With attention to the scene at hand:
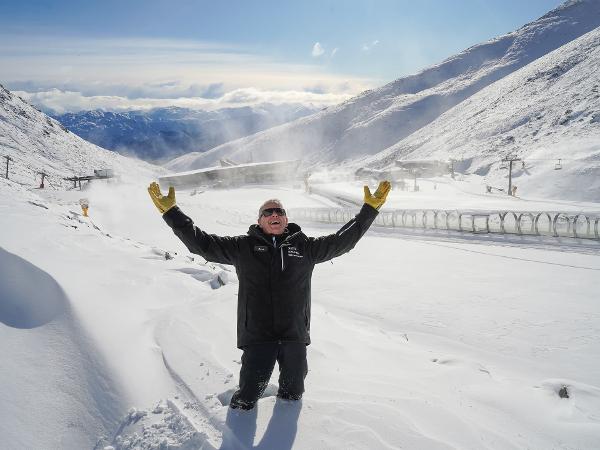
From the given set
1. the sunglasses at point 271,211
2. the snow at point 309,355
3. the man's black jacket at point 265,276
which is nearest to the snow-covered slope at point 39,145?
the snow at point 309,355

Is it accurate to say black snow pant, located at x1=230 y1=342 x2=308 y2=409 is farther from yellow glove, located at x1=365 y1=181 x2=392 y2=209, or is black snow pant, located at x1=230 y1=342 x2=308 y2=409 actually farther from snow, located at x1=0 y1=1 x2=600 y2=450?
yellow glove, located at x1=365 y1=181 x2=392 y2=209

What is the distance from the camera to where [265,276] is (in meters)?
3.69

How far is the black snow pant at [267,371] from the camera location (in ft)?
11.8

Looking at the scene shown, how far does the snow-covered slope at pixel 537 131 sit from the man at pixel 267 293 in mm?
53685

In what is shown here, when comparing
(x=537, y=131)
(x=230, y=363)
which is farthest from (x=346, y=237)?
(x=537, y=131)

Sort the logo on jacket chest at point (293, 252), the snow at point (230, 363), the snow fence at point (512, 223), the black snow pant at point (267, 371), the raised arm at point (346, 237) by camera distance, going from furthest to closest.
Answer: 1. the snow fence at point (512, 223)
2. the raised arm at point (346, 237)
3. the logo on jacket chest at point (293, 252)
4. the black snow pant at point (267, 371)
5. the snow at point (230, 363)

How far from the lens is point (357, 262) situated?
583 inches

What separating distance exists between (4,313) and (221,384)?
7.92ft

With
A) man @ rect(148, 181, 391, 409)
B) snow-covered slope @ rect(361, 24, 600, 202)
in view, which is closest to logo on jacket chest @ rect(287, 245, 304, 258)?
man @ rect(148, 181, 391, 409)

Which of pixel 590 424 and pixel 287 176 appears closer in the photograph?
pixel 590 424

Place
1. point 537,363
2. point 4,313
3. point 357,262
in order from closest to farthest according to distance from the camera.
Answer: point 4,313 → point 537,363 → point 357,262

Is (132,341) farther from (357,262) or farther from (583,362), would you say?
(357,262)

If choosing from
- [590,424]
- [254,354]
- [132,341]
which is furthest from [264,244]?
[590,424]

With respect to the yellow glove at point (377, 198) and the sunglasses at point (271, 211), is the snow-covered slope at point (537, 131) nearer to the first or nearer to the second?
the yellow glove at point (377, 198)
